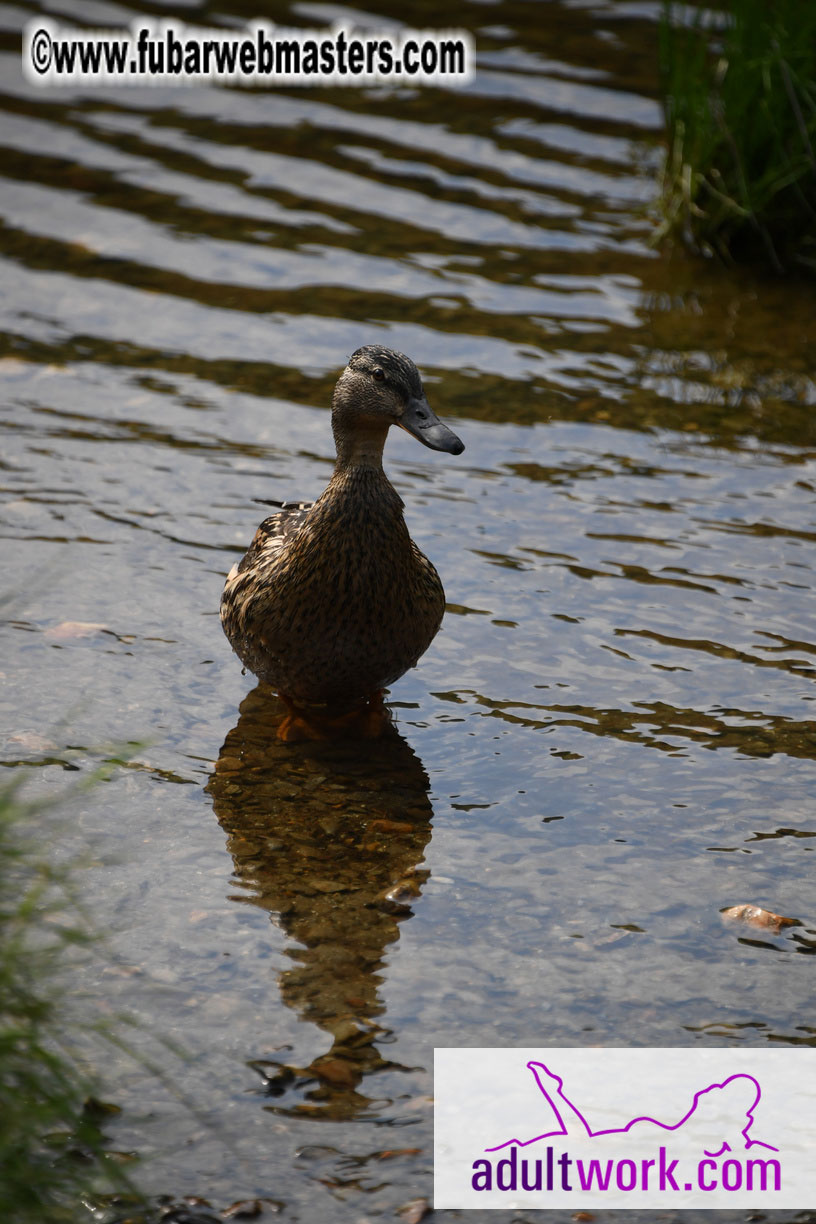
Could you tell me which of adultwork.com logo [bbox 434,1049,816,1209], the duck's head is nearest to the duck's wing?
the duck's head

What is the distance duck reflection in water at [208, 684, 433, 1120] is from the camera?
12.7 ft

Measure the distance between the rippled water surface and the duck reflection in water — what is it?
15mm

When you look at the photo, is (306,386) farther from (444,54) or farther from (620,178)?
(444,54)

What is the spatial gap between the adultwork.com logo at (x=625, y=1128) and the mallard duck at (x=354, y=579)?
1645mm

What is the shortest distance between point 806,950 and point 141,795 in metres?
2.21

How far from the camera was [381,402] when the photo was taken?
207 inches

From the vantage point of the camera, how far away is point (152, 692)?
18.5ft

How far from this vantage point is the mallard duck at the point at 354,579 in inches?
202

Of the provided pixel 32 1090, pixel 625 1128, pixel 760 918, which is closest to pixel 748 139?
pixel 760 918

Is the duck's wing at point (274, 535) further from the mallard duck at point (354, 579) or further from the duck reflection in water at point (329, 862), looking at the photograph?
the duck reflection in water at point (329, 862)

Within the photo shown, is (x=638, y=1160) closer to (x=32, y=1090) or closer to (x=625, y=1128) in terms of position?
(x=625, y=1128)

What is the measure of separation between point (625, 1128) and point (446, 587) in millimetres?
3096

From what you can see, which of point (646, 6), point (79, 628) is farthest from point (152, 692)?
point (646, 6)

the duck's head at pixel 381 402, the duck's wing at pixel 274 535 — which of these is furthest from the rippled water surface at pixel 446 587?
the duck's head at pixel 381 402
